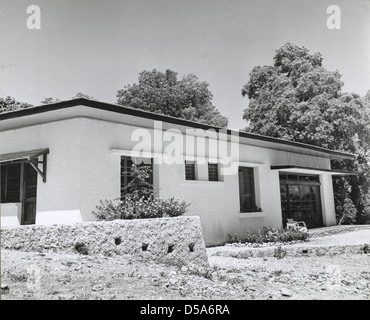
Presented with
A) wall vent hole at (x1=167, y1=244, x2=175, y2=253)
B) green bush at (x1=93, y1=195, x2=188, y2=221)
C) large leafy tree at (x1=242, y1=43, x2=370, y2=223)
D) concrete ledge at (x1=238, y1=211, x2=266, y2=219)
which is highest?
large leafy tree at (x1=242, y1=43, x2=370, y2=223)

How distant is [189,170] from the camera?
37.7 feet

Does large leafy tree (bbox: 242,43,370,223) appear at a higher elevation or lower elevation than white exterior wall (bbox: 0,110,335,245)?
higher

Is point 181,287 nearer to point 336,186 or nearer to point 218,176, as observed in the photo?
point 218,176

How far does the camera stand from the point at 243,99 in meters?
25.1

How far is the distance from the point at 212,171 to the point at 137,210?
15.5 ft

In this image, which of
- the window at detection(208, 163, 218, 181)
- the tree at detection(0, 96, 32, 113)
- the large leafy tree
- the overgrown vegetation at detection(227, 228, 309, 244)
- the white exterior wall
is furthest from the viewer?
the tree at detection(0, 96, 32, 113)

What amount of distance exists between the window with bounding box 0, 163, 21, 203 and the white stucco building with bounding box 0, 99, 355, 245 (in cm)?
3

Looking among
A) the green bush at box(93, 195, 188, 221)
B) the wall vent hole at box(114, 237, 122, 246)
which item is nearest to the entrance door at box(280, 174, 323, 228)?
the green bush at box(93, 195, 188, 221)

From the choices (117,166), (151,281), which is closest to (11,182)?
(117,166)

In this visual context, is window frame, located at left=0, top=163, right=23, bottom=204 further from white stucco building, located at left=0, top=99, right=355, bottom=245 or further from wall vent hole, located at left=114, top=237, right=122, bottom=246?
wall vent hole, located at left=114, top=237, right=122, bottom=246

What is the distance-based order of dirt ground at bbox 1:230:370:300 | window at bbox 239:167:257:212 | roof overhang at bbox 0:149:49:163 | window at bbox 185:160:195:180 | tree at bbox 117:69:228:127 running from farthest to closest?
tree at bbox 117:69:228:127 < window at bbox 239:167:257:212 < window at bbox 185:160:195:180 < roof overhang at bbox 0:149:49:163 < dirt ground at bbox 1:230:370:300

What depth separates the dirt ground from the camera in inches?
205

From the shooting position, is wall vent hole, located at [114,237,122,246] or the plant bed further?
the plant bed
